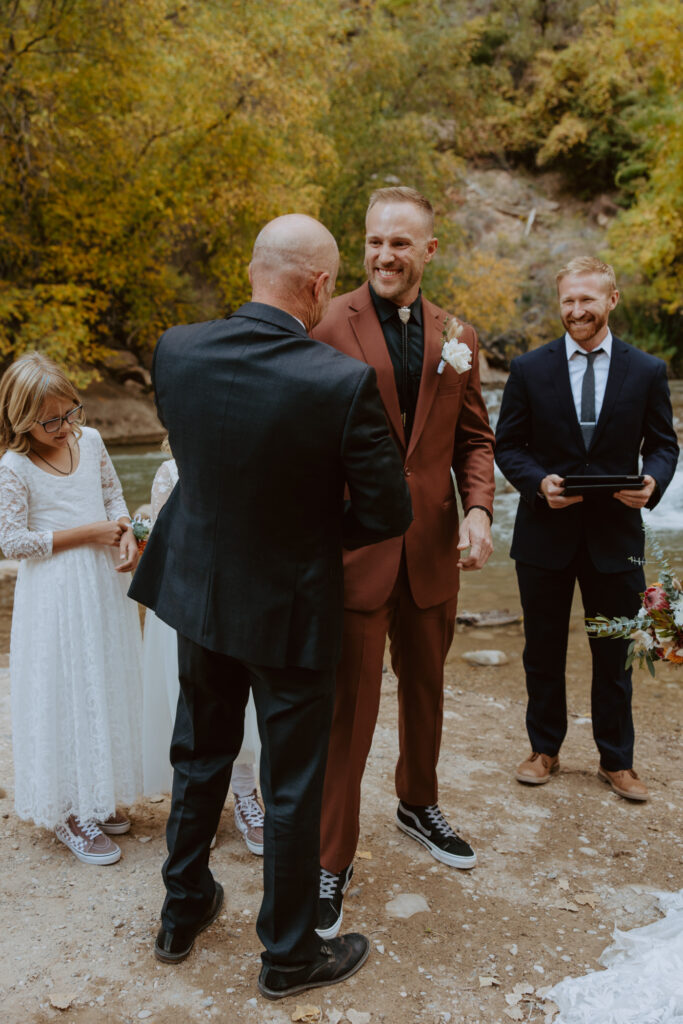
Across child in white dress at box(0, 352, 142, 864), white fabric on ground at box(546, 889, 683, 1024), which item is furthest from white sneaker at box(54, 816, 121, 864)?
white fabric on ground at box(546, 889, 683, 1024)

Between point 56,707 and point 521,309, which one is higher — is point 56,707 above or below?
below

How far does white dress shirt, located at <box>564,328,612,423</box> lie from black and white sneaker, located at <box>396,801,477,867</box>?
179cm

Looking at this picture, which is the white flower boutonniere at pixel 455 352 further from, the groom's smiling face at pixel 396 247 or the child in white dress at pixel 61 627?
the child in white dress at pixel 61 627

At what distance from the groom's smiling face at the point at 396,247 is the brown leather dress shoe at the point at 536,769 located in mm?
2256

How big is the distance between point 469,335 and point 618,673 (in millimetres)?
1715

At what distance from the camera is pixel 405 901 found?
114 inches

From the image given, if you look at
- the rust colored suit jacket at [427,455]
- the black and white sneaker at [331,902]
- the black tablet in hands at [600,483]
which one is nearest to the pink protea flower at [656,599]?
the rust colored suit jacket at [427,455]

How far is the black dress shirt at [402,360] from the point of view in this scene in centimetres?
283

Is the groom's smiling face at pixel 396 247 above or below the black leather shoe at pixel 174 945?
above

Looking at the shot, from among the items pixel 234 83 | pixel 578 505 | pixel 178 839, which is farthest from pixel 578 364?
pixel 234 83

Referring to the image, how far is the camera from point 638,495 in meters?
3.43

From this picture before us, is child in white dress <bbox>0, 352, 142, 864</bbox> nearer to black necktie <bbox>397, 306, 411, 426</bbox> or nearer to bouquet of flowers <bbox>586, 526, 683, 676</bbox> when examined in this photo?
black necktie <bbox>397, 306, 411, 426</bbox>

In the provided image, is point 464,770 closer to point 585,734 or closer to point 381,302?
point 585,734

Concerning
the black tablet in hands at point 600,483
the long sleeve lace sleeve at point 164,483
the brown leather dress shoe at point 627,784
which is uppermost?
the long sleeve lace sleeve at point 164,483
